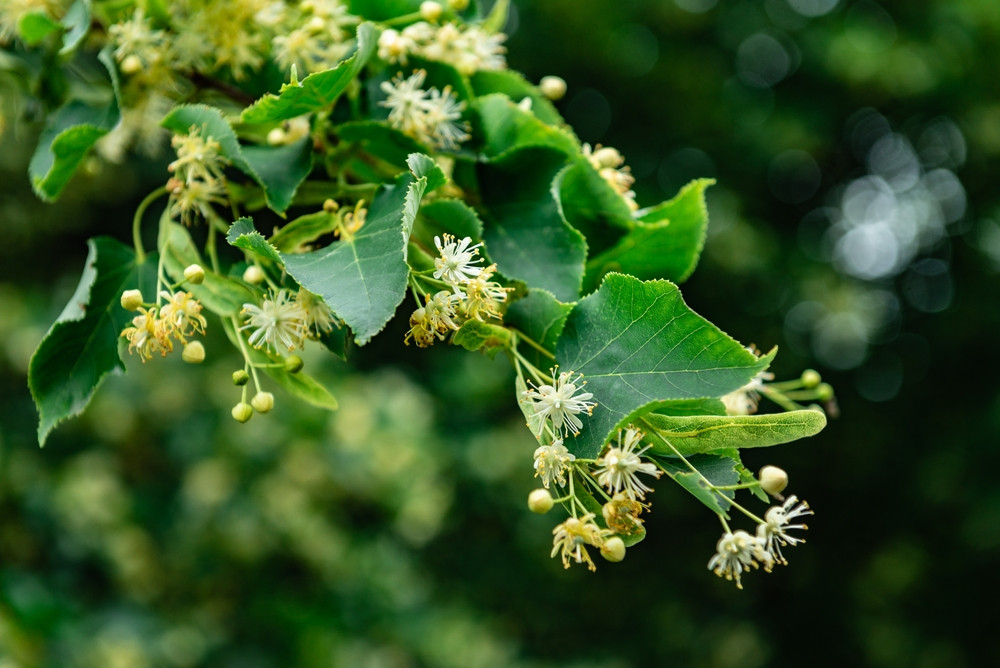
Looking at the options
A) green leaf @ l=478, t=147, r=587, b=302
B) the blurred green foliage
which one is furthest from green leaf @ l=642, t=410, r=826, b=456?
the blurred green foliage

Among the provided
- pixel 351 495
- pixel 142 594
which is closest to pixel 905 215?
pixel 351 495

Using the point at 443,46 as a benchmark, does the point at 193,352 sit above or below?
below

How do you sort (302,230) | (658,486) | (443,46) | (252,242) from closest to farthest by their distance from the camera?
(252,242) < (302,230) < (443,46) < (658,486)

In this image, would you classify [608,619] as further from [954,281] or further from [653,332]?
[653,332]

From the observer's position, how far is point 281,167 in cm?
54

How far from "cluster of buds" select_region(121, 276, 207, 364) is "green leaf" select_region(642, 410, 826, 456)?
27 centimetres

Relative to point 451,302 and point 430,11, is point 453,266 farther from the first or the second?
point 430,11

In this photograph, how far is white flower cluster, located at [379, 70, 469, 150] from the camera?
55 centimetres

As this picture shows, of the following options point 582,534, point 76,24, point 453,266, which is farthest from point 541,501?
point 76,24

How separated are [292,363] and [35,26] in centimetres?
37

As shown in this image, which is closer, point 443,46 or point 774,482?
point 774,482

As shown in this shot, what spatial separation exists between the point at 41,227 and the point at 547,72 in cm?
213

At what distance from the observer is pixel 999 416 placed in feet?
11.7

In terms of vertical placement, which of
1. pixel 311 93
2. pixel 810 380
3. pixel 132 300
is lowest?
pixel 810 380
